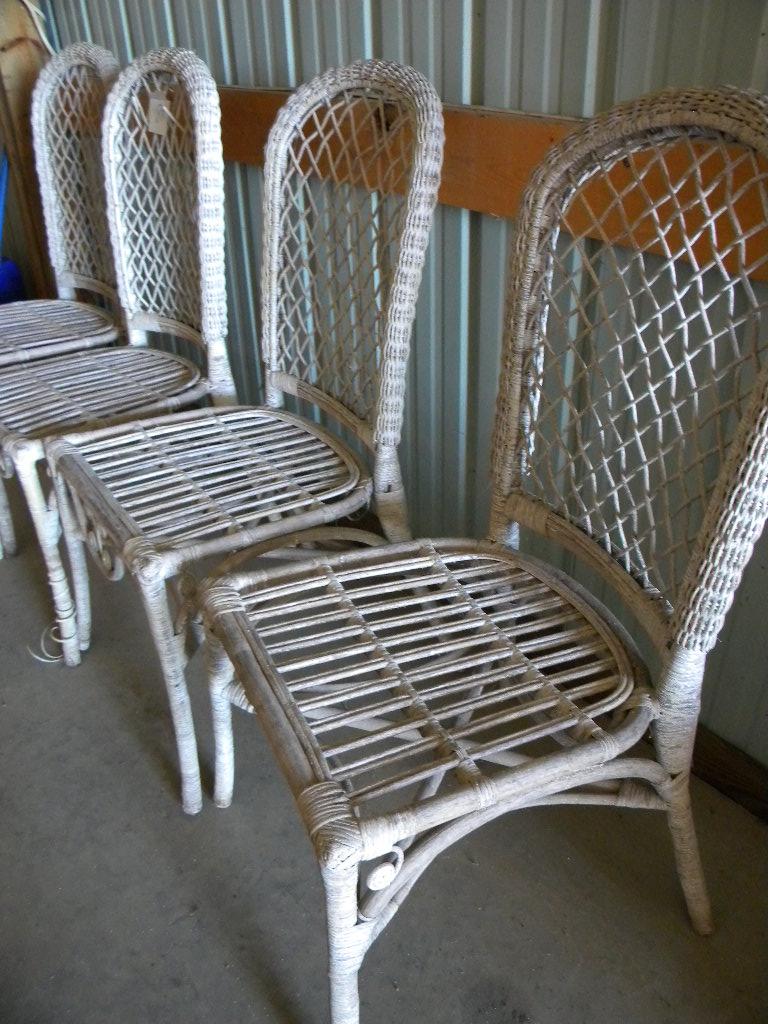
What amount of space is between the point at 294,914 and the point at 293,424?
80 centimetres

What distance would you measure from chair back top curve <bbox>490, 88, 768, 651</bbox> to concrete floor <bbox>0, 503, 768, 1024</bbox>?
0.50 metres

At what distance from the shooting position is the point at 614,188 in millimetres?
1036

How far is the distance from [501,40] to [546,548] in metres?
0.83

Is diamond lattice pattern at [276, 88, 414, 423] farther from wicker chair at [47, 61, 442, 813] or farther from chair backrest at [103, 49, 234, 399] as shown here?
chair backrest at [103, 49, 234, 399]

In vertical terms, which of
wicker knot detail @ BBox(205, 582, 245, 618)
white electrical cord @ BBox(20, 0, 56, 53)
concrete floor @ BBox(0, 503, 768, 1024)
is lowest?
concrete floor @ BBox(0, 503, 768, 1024)

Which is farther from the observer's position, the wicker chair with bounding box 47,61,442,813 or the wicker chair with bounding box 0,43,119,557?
the wicker chair with bounding box 0,43,119,557

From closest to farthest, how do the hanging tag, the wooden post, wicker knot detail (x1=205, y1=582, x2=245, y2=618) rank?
wicker knot detail (x1=205, y1=582, x2=245, y2=618) < the hanging tag < the wooden post

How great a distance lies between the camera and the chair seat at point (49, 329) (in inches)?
73.2

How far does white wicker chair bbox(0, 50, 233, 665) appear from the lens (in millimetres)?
1540

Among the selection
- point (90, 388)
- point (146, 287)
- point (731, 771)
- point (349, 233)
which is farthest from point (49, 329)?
point (731, 771)

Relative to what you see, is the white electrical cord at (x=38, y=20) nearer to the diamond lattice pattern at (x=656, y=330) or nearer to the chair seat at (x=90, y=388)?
the chair seat at (x=90, y=388)

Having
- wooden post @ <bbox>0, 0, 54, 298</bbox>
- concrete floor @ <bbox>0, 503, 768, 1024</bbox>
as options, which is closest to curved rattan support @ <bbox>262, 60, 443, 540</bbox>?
concrete floor @ <bbox>0, 503, 768, 1024</bbox>

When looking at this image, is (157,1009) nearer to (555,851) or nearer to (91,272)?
(555,851)

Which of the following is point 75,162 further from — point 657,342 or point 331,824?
point 331,824
